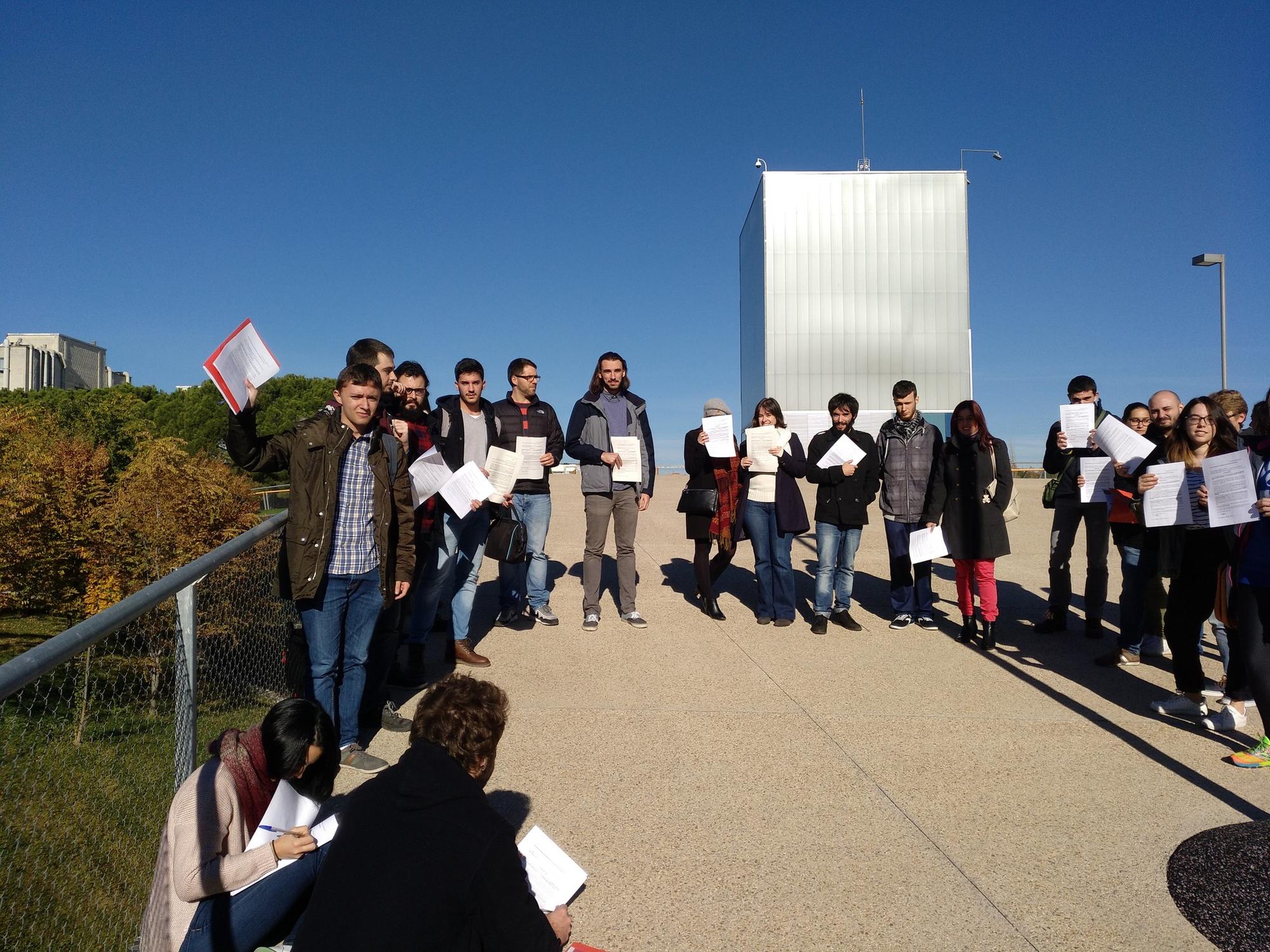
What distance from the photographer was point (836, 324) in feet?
139

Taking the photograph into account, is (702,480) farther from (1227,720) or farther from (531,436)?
(1227,720)

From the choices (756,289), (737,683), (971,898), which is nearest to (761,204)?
(756,289)

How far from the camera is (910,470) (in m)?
7.57

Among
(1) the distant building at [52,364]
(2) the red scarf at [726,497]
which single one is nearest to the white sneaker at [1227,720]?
(2) the red scarf at [726,497]

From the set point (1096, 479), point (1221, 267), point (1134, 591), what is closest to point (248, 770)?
point (1134, 591)

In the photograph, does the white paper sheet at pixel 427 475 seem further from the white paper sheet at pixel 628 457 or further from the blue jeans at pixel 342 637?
the white paper sheet at pixel 628 457

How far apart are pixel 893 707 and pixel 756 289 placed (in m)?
43.7

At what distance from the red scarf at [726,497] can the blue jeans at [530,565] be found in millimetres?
1629

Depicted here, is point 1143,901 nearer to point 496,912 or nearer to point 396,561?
point 496,912

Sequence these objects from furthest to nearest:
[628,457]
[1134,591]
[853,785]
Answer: [628,457]
[1134,591]
[853,785]

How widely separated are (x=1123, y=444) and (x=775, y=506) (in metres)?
2.74

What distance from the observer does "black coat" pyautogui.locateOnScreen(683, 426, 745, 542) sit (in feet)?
25.4

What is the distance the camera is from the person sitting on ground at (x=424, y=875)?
1.90 m

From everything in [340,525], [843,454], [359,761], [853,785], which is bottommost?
[853,785]
